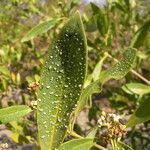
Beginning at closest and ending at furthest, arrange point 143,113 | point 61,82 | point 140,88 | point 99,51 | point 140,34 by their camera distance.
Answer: point 61,82 < point 143,113 < point 140,88 < point 140,34 < point 99,51

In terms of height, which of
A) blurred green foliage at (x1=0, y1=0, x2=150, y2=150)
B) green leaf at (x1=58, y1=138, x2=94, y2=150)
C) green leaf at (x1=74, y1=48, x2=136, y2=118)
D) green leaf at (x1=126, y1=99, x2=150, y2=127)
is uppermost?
green leaf at (x1=74, y1=48, x2=136, y2=118)

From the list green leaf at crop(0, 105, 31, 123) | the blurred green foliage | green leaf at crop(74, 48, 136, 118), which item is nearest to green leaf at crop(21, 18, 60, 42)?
the blurred green foliage

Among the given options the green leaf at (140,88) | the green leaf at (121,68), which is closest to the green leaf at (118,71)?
the green leaf at (121,68)

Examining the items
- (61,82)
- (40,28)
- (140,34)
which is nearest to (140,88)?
(140,34)

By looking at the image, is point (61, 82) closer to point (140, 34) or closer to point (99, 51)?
point (140, 34)

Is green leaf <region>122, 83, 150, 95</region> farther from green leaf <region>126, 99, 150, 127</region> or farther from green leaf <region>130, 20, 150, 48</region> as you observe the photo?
green leaf <region>126, 99, 150, 127</region>

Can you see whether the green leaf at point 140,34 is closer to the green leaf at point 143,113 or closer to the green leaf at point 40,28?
the green leaf at point 40,28

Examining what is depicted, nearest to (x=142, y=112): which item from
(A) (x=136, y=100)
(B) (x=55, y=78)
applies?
(B) (x=55, y=78)
